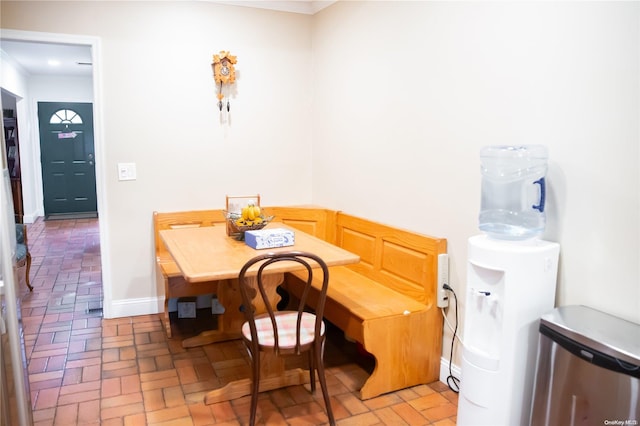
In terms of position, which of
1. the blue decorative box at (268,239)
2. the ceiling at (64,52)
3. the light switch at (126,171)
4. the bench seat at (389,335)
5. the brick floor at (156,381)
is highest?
the ceiling at (64,52)

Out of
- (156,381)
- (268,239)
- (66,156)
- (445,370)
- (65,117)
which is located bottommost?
(156,381)

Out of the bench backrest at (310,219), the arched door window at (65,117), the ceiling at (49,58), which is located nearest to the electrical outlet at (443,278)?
the bench backrest at (310,219)

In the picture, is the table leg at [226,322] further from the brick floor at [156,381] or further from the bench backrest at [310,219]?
the bench backrest at [310,219]

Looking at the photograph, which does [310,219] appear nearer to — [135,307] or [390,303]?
[390,303]

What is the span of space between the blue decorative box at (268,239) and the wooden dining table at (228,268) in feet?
0.10

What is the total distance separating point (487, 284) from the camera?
194cm

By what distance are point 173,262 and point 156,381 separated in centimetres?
95

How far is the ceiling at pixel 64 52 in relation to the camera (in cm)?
375

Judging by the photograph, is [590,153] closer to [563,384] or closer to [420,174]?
[563,384]

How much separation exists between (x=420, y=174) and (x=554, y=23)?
3.46ft

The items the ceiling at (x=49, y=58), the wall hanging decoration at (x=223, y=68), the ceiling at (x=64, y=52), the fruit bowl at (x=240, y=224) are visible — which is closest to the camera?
the fruit bowl at (x=240, y=224)

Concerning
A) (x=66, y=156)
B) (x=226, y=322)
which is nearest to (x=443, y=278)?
(x=226, y=322)

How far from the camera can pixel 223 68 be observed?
143 inches

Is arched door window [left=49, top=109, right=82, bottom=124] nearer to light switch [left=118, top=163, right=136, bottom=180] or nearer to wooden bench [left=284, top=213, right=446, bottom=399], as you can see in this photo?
light switch [left=118, top=163, right=136, bottom=180]
